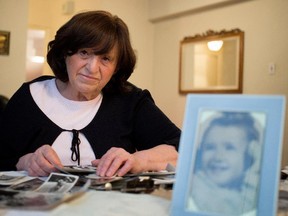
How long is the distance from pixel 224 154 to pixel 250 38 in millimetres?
3621

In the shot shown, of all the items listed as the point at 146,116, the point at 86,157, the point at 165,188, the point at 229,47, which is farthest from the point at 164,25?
the point at 165,188

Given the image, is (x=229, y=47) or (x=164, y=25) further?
(x=164, y=25)

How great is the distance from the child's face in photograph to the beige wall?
2.80 m

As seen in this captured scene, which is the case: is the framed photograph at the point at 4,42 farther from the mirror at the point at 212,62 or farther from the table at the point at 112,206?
the table at the point at 112,206

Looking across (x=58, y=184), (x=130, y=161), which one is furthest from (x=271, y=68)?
(x=58, y=184)

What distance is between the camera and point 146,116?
160 centimetres

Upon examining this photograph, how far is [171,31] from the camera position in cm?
492

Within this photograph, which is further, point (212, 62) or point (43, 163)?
point (212, 62)

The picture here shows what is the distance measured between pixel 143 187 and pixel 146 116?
30.1 inches

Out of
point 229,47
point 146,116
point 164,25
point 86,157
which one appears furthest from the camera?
point 164,25

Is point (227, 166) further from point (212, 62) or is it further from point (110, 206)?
point (212, 62)

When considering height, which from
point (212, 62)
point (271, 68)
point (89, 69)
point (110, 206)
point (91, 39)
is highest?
point (212, 62)

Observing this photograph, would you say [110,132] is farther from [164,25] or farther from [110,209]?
[164,25]

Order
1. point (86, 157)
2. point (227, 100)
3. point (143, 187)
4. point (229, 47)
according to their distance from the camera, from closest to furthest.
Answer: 1. point (227, 100)
2. point (143, 187)
3. point (86, 157)
4. point (229, 47)
